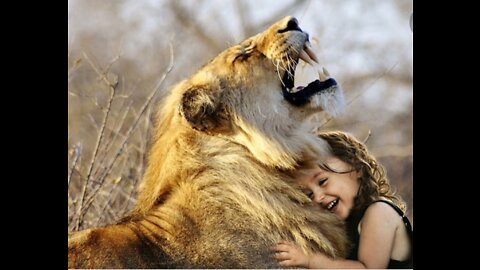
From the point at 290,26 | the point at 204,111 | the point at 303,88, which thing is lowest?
the point at 204,111

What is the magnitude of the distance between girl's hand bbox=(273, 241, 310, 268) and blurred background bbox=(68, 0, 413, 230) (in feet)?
2.21

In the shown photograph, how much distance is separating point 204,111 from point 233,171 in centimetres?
27

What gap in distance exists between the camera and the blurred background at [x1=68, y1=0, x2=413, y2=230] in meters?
3.92

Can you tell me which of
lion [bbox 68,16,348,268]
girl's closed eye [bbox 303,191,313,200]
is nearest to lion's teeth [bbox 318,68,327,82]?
lion [bbox 68,16,348,268]

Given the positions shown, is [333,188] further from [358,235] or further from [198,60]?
[198,60]

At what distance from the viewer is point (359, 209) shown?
345 centimetres

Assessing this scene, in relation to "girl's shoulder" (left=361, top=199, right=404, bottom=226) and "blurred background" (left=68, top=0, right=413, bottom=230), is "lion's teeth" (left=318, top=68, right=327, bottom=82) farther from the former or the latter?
"girl's shoulder" (left=361, top=199, right=404, bottom=226)

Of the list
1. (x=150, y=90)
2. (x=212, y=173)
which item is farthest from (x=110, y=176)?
(x=212, y=173)

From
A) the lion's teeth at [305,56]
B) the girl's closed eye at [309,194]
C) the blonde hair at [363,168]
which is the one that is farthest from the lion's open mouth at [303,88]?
the girl's closed eye at [309,194]

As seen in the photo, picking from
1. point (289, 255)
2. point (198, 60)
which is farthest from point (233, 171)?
point (198, 60)

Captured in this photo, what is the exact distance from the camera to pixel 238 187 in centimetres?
338

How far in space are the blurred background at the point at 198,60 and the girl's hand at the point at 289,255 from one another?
672 millimetres

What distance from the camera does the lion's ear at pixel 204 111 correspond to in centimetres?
342
